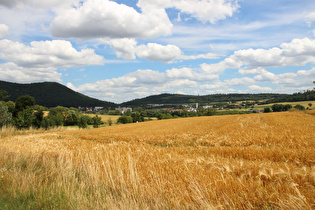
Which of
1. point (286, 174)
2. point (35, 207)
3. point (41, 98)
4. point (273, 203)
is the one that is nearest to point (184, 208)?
point (273, 203)

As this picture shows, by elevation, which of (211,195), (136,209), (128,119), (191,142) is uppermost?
(211,195)

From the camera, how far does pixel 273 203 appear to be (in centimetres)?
267

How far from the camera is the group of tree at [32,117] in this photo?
184 ft

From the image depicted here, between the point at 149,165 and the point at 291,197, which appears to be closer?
the point at 291,197

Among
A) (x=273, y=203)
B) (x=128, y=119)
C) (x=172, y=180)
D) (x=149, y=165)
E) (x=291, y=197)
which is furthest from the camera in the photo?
(x=128, y=119)

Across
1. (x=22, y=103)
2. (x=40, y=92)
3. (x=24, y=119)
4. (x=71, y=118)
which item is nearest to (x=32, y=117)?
(x=24, y=119)

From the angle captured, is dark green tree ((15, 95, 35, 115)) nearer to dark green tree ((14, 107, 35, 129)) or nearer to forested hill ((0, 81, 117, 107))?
dark green tree ((14, 107, 35, 129))

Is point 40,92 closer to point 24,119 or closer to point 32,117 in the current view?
point 32,117

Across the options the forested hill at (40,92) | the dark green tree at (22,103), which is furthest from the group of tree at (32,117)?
the forested hill at (40,92)

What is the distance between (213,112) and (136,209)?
112 m

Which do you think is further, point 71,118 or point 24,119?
point 71,118

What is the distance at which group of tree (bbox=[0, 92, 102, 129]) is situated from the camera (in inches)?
2210

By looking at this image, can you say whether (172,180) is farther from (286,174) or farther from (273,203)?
(286,174)

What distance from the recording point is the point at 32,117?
68438mm
